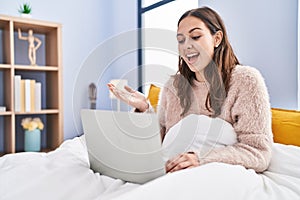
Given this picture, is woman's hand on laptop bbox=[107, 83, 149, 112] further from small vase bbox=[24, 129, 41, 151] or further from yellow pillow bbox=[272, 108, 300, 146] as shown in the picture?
small vase bbox=[24, 129, 41, 151]

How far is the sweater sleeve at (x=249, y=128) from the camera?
3.08ft

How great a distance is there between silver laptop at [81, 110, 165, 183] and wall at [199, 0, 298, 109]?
40.8 inches

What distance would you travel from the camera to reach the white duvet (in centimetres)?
67

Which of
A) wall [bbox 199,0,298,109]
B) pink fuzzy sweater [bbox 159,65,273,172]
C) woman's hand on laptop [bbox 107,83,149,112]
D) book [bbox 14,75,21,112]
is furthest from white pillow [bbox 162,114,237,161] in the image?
book [bbox 14,75,21,112]

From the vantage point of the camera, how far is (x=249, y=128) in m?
1.00

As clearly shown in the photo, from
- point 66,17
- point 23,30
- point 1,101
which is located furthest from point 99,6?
point 1,101

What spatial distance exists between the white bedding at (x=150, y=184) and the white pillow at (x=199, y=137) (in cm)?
17

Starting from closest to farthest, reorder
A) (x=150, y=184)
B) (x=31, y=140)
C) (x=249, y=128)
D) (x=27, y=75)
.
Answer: (x=150, y=184), (x=249, y=128), (x=31, y=140), (x=27, y=75)

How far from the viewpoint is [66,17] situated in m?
2.92

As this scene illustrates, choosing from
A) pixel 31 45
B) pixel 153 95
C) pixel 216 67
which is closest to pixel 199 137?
pixel 216 67

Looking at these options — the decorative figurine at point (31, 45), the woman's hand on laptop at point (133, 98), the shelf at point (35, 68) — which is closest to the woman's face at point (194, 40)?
the woman's hand on laptop at point (133, 98)

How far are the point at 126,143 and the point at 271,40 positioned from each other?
1.16 meters

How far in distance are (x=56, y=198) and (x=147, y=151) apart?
235 millimetres

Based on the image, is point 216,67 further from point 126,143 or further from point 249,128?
point 126,143
